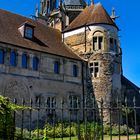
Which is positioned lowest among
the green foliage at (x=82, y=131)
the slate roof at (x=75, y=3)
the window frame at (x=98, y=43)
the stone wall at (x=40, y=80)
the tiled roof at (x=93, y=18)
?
the green foliage at (x=82, y=131)

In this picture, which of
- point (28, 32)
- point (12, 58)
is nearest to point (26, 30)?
point (28, 32)

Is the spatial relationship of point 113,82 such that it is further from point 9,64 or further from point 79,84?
point 9,64

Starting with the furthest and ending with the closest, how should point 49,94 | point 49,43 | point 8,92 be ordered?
1. point 49,43
2. point 49,94
3. point 8,92

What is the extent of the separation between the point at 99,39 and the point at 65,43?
4051 millimetres

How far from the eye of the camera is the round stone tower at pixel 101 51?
28.8m

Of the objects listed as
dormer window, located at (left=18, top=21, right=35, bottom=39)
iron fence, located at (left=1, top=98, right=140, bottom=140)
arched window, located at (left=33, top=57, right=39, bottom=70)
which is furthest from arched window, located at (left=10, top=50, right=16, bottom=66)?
iron fence, located at (left=1, top=98, right=140, bottom=140)

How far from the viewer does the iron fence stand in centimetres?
741

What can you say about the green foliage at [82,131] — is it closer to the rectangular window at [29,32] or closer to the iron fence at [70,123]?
the iron fence at [70,123]

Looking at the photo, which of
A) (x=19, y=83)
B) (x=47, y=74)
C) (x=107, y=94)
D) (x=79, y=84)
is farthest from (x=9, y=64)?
(x=107, y=94)

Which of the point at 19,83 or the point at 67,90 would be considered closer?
the point at 19,83

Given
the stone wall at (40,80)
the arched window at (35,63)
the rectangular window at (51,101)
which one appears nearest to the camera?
the stone wall at (40,80)

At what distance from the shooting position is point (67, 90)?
27.6 metres

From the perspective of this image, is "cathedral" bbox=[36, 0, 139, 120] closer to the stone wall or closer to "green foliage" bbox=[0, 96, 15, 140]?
the stone wall

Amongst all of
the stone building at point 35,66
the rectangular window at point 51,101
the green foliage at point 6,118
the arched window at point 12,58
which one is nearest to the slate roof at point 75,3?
the stone building at point 35,66
